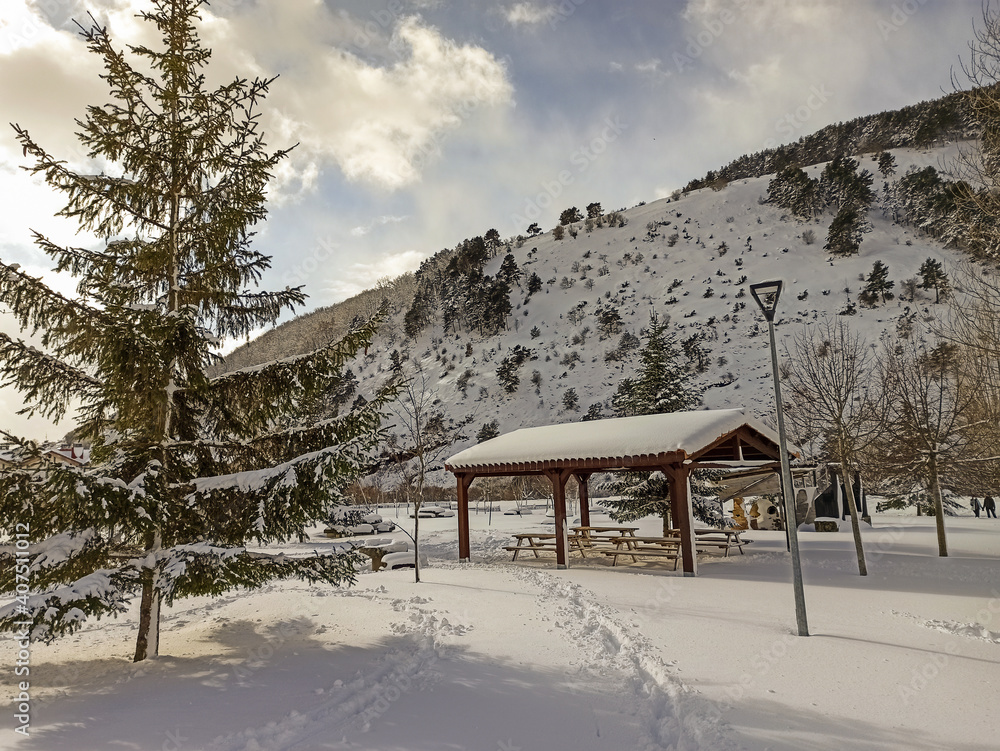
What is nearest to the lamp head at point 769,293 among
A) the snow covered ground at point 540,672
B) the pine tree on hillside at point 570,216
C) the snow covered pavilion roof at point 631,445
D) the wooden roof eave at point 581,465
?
the snow covered ground at point 540,672

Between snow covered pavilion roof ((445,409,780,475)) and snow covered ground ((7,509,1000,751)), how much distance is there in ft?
9.70

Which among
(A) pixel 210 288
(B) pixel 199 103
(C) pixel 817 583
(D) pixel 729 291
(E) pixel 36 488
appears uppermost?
(D) pixel 729 291

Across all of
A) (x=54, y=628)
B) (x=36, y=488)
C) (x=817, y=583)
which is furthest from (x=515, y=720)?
(x=817, y=583)

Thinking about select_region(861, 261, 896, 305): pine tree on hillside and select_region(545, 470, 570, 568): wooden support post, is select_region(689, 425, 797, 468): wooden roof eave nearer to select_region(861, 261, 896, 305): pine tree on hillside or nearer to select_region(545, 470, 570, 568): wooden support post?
select_region(545, 470, 570, 568): wooden support post

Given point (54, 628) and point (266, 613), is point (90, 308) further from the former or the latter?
point (266, 613)

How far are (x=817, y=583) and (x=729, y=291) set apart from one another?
143 ft

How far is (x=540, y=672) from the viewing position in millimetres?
5809

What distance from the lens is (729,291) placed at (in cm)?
5031

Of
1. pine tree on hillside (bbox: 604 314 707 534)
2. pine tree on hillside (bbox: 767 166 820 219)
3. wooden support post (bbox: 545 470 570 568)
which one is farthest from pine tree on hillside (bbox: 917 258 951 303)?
wooden support post (bbox: 545 470 570 568)

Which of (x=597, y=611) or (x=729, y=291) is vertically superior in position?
(x=729, y=291)

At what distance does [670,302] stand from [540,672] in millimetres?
49447

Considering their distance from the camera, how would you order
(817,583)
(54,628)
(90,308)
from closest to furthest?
(54,628)
(90,308)
(817,583)

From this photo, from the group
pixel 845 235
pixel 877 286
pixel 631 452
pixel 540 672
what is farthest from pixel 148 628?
pixel 845 235

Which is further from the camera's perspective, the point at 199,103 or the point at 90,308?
the point at 199,103
